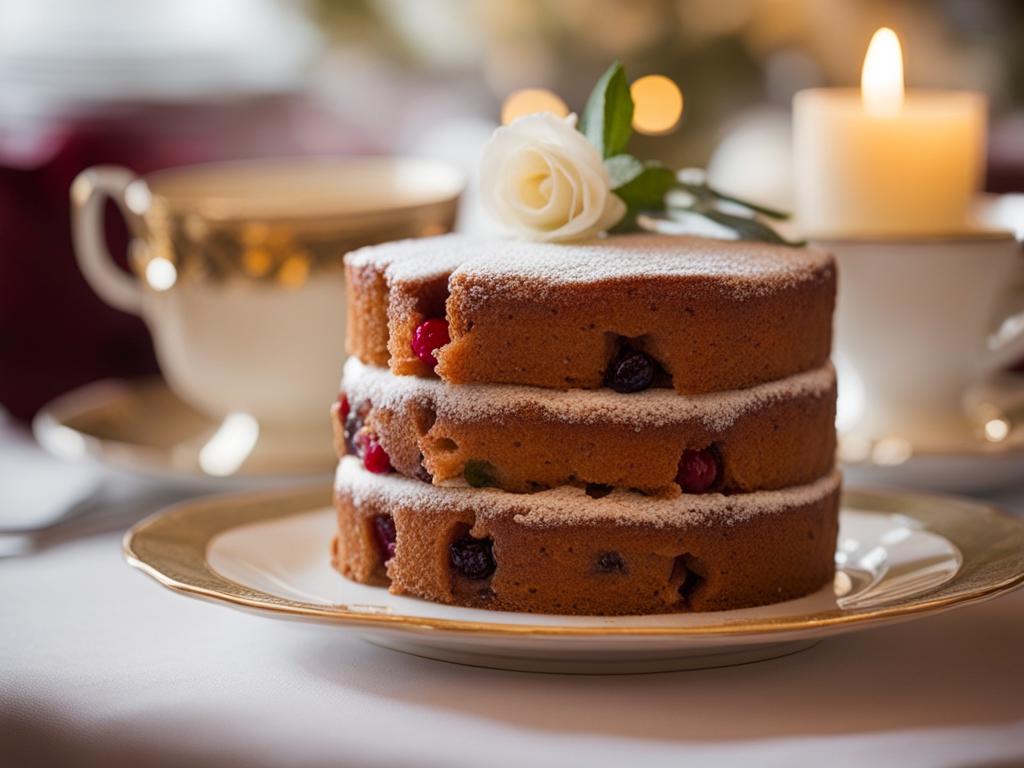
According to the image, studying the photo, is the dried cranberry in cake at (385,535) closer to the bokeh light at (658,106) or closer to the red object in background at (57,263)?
the red object in background at (57,263)

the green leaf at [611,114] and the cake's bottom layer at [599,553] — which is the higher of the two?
the green leaf at [611,114]

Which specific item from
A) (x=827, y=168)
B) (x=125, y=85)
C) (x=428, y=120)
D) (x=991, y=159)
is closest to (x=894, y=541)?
(x=827, y=168)

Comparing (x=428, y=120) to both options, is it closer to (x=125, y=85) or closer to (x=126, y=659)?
(x=125, y=85)

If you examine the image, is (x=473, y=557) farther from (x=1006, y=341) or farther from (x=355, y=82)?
(x=355, y=82)

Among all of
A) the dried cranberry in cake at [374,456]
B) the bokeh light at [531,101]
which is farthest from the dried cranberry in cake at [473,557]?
the bokeh light at [531,101]

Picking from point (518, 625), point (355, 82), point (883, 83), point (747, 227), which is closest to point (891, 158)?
point (883, 83)
